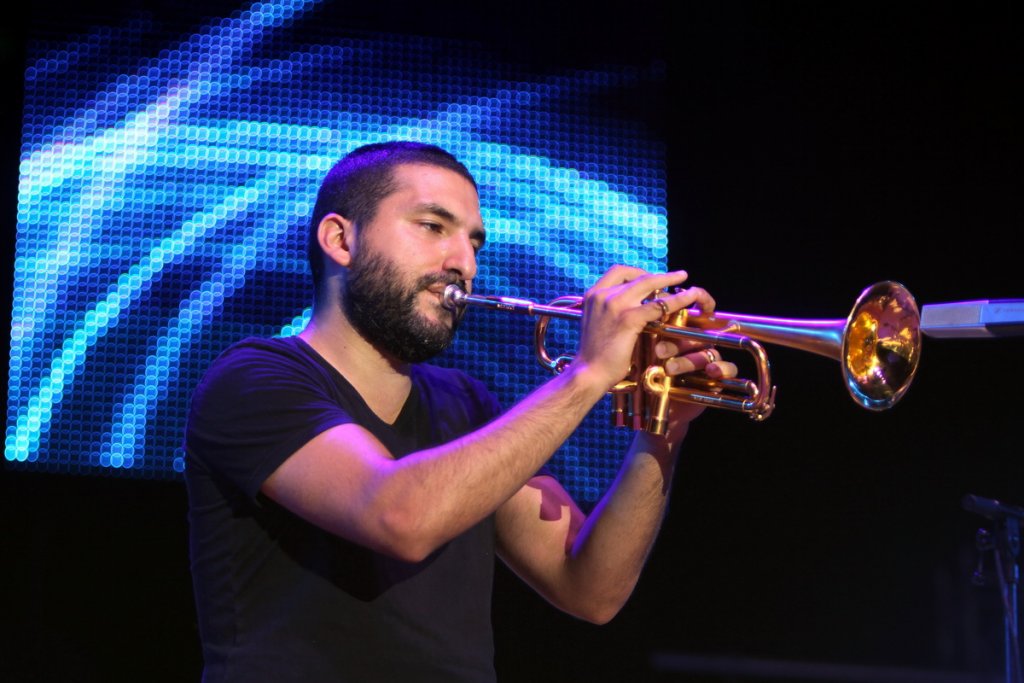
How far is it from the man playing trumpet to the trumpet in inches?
2.4

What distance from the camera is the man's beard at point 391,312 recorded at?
279 centimetres

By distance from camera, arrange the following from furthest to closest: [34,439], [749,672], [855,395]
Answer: [749,672] → [34,439] → [855,395]

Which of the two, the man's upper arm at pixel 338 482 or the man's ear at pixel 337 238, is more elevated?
the man's ear at pixel 337 238

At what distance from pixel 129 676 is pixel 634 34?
3.05m

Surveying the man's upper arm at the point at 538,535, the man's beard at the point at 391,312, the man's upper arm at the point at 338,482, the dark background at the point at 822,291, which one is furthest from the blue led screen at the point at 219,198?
the man's upper arm at the point at 338,482

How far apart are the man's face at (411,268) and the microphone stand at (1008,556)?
7.42 feet

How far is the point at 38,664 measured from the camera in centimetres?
382

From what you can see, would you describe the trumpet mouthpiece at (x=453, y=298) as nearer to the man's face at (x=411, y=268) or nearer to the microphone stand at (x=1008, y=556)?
the man's face at (x=411, y=268)

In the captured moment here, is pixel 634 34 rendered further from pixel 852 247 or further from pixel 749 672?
pixel 749 672

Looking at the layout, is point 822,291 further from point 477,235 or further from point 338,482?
point 338,482

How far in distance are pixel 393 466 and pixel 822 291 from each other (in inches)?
113

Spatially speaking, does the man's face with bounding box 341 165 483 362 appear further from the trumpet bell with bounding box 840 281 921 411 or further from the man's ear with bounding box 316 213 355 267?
the trumpet bell with bounding box 840 281 921 411

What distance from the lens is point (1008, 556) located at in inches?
161

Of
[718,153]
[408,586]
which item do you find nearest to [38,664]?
[408,586]
